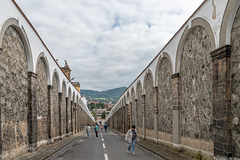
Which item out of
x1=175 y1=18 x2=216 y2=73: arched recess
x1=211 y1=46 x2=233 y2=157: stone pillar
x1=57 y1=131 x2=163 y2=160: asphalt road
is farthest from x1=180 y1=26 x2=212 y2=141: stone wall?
x1=57 y1=131 x2=163 y2=160: asphalt road

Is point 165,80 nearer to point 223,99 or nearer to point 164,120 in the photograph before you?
point 164,120

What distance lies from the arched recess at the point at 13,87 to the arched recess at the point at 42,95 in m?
2.08

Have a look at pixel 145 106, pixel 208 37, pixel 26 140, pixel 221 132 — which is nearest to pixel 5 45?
pixel 26 140

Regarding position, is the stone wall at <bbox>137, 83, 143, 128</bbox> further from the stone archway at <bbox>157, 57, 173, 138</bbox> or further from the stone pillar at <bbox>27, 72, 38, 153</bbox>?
the stone pillar at <bbox>27, 72, 38, 153</bbox>

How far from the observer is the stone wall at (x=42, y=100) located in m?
13.1

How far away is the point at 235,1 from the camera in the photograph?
245 inches

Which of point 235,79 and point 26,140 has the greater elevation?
point 235,79

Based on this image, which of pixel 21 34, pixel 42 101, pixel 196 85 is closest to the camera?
pixel 196 85

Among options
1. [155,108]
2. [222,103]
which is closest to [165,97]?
[155,108]

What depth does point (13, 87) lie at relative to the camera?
30.0ft

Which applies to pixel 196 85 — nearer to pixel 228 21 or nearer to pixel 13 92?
pixel 228 21

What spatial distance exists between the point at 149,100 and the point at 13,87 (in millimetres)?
11467

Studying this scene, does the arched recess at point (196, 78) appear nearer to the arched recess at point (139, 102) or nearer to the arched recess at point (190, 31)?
the arched recess at point (190, 31)

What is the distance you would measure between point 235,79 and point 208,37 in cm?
243
